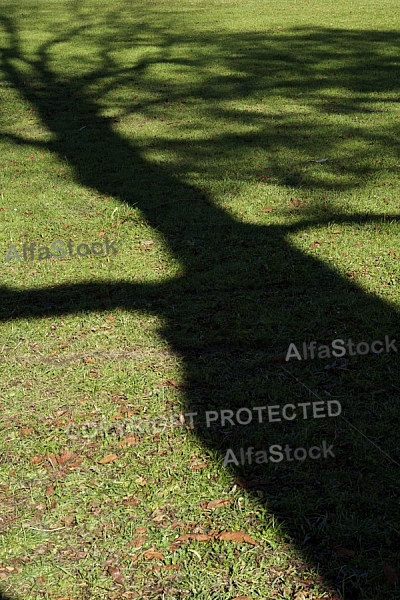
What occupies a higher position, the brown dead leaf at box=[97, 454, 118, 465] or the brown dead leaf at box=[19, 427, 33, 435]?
the brown dead leaf at box=[97, 454, 118, 465]

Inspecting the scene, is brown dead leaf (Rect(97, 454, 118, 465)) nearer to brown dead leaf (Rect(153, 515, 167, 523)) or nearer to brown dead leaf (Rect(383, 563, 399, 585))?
brown dead leaf (Rect(153, 515, 167, 523))

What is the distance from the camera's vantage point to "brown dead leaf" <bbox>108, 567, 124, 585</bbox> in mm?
3018

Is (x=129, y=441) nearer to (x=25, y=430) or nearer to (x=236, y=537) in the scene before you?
(x=25, y=430)

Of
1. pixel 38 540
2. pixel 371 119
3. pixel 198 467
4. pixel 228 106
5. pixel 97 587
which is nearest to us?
pixel 97 587

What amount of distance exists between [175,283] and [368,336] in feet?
5.12

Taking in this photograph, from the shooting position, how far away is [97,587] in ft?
9.81

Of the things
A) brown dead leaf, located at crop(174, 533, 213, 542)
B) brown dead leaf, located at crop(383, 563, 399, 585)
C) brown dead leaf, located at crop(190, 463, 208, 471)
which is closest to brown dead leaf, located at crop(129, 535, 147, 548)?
brown dead leaf, located at crop(174, 533, 213, 542)

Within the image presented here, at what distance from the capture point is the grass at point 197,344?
3146 mm

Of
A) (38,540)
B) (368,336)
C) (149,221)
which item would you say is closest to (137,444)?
(38,540)

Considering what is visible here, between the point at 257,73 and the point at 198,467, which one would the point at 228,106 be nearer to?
the point at 257,73

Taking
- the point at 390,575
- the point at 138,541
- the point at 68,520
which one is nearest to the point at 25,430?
the point at 68,520

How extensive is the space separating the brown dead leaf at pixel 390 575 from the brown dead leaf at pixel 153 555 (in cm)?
89

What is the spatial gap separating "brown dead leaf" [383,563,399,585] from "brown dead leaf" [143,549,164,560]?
35.2 inches

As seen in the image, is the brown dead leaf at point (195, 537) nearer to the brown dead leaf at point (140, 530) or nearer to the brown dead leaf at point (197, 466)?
the brown dead leaf at point (140, 530)
